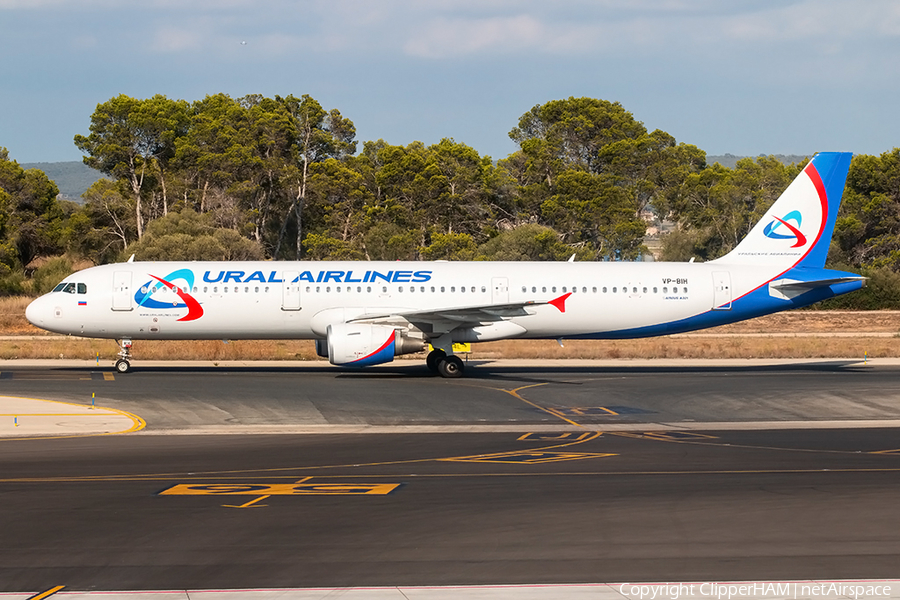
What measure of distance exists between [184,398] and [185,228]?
47008mm

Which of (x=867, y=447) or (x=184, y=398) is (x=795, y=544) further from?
(x=184, y=398)

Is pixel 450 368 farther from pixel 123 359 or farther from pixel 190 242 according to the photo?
pixel 190 242

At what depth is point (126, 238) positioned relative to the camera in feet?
289

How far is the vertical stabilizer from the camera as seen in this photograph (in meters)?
36.7

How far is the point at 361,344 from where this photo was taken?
31719 millimetres

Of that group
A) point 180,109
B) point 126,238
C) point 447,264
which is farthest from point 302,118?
point 447,264

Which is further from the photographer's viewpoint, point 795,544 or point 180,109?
point 180,109

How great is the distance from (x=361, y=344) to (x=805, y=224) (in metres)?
17.8

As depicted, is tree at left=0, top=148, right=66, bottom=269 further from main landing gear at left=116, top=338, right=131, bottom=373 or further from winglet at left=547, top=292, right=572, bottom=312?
winglet at left=547, top=292, right=572, bottom=312

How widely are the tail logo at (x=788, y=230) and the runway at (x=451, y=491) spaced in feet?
29.7

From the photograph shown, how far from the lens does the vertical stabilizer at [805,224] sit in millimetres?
36656

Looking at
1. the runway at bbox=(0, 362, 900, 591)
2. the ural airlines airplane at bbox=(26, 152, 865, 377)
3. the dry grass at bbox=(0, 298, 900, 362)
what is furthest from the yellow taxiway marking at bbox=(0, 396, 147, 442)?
the dry grass at bbox=(0, 298, 900, 362)

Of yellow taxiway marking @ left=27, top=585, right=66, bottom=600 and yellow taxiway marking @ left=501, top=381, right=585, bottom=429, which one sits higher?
yellow taxiway marking @ left=27, top=585, right=66, bottom=600

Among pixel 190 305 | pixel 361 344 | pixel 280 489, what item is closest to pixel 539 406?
pixel 361 344
